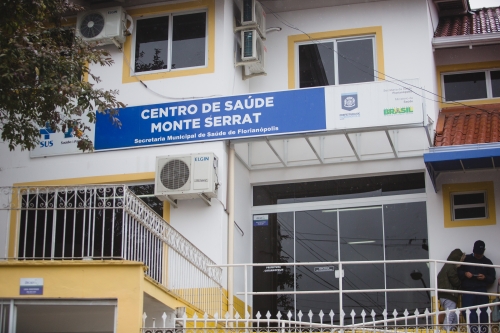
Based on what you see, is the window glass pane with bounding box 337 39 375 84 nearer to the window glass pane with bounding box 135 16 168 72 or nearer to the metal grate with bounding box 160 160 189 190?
the window glass pane with bounding box 135 16 168 72

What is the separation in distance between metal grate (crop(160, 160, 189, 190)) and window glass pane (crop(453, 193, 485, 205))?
5251 mm

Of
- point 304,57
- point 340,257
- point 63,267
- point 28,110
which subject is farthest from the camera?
point 304,57

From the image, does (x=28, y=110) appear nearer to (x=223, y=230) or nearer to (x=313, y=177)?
(x=223, y=230)

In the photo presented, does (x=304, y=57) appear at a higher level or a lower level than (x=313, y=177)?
higher

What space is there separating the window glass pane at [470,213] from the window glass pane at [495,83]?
291 centimetres

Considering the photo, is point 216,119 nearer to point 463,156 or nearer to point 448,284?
point 463,156

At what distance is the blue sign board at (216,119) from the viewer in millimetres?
14453

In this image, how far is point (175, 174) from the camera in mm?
14328

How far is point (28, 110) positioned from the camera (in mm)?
11898

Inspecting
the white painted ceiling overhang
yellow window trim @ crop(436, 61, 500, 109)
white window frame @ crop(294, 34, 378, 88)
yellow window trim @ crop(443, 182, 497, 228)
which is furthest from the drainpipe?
yellow window trim @ crop(436, 61, 500, 109)

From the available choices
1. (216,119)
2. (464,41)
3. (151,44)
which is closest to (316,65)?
(464,41)

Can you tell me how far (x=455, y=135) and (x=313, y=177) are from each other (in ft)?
9.52

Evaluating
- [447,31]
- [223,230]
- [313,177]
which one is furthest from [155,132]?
[447,31]

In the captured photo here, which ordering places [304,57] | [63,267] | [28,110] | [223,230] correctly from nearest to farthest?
[63,267] → [28,110] → [223,230] → [304,57]
